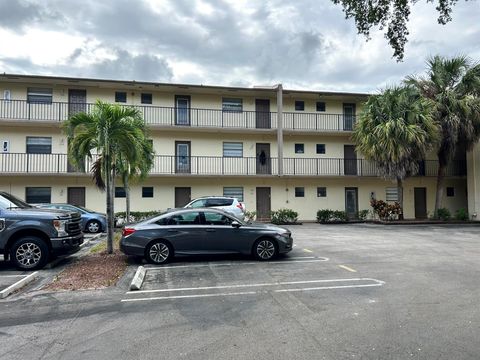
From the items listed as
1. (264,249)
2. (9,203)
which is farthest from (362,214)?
(9,203)

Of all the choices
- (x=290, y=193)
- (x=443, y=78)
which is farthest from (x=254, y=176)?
(x=443, y=78)

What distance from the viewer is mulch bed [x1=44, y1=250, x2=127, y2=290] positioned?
24.5 feet

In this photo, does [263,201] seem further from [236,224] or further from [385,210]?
[236,224]

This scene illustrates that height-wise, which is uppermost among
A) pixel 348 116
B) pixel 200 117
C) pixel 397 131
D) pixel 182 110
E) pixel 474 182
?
pixel 182 110

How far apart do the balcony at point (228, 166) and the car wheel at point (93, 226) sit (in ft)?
15.0

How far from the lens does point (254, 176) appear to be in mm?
23812

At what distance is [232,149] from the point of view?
24.5 m

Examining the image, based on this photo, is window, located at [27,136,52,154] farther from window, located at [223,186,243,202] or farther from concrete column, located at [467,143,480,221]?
concrete column, located at [467,143,480,221]

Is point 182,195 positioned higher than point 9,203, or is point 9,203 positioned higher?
point 182,195

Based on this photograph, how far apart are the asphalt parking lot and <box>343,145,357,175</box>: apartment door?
1601cm

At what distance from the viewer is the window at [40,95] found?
2238 centimetres

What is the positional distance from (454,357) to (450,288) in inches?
133

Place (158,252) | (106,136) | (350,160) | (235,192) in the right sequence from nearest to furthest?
(158,252) < (106,136) < (235,192) < (350,160)

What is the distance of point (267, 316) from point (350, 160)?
21.3 meters
